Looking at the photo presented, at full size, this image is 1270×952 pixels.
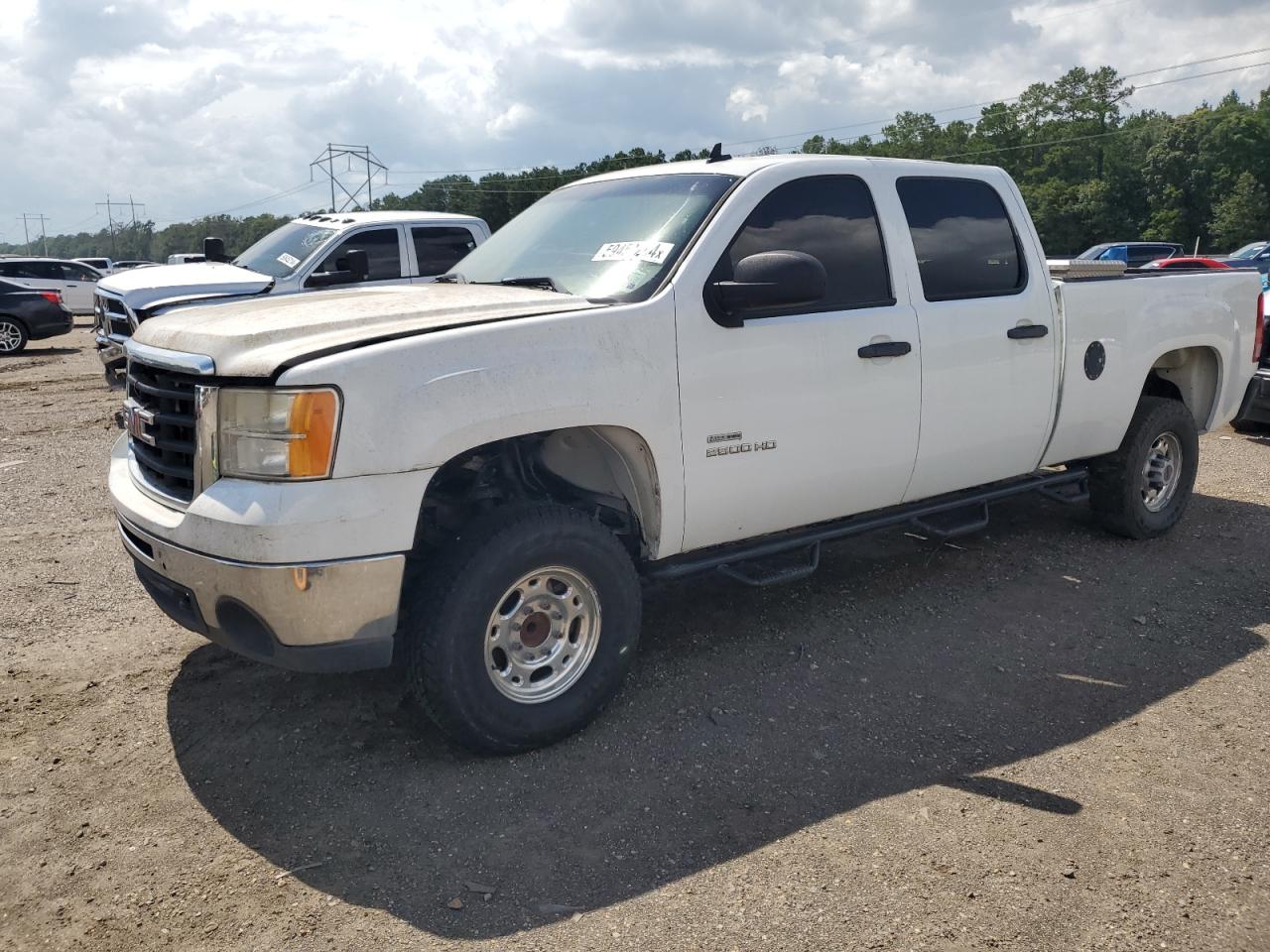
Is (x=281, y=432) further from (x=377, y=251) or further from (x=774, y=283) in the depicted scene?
(x=377, y=251)

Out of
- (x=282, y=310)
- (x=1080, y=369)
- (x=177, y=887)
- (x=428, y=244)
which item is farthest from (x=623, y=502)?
(x=428, y=244)

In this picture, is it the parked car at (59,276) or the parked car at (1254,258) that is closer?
the parked car at (1254,258)

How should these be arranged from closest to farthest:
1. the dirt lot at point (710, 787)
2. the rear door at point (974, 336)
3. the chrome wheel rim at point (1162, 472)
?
the dirt lot at point (710, 787) < the rear door at point (974, 336) < the chrome wheel rim at point (1162, 472)

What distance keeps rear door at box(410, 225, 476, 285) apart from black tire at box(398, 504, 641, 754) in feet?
23.5

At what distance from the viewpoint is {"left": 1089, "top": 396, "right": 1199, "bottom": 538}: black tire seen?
605 centimetres

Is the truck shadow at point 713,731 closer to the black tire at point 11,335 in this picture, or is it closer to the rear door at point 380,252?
the rear door at point 380,252

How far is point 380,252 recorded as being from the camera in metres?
10.3

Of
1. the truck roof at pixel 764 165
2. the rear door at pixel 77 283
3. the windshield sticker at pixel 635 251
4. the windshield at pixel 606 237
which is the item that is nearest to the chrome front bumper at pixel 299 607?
the windshield at pixel 606 237

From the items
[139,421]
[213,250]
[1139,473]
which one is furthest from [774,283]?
[213,250]

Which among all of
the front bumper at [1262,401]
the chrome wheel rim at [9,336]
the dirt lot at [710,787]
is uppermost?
the chrome wheel rim at [9,336]

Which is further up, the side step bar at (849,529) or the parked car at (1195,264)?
the parked car at (1195,264)

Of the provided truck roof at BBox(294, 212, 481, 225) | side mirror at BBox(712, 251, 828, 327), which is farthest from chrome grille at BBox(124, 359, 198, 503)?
Answer: truck roof at BBox(294, 212, 481, 225)

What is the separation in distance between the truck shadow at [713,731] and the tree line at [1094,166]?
170ft

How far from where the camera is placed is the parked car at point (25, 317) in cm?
1891
